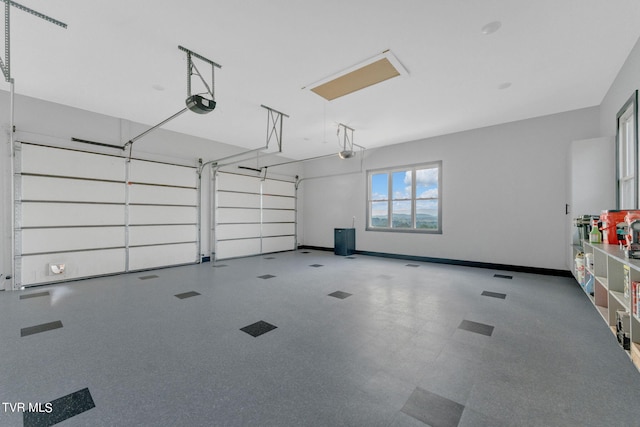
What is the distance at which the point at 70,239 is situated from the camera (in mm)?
4270

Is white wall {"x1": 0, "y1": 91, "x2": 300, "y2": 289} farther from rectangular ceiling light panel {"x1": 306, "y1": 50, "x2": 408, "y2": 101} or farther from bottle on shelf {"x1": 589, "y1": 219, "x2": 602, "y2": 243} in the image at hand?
bottle on shelf {"x1": 589, "y1": 219, "x2": 602, "y2": 243}

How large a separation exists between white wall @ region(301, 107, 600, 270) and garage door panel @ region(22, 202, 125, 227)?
556cm

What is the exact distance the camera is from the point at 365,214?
714cm

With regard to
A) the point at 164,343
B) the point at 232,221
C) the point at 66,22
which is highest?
the point at 66,22

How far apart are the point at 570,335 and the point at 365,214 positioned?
5.10m

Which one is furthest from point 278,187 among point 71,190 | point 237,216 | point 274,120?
point 71,190

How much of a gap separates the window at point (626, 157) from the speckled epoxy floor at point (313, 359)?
1.37 m

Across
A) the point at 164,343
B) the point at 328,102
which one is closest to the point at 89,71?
the point at 328,102

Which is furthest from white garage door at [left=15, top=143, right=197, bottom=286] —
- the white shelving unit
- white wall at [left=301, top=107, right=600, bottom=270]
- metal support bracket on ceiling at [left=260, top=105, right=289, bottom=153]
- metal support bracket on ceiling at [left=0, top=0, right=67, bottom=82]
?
the white shelving unit

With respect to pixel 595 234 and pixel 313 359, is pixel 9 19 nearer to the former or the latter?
pixel 313 359

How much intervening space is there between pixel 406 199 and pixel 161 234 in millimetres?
5742

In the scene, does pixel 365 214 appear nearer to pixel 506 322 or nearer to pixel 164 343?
pixel 506 322

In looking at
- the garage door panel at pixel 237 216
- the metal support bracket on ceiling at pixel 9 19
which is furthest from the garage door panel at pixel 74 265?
the metal support bracket on ceiling at pixel 9 19

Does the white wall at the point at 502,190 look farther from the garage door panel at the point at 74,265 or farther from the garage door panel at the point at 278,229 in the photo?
the garage door panel at the point at 74,265
